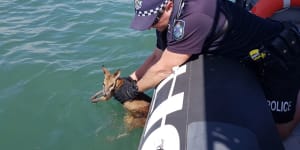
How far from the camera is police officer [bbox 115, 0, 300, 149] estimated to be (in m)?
3.04

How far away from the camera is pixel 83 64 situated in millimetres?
5910

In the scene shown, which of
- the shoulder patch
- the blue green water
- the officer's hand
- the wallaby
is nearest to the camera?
the shoulder patch

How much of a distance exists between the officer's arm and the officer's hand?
0.18 meters

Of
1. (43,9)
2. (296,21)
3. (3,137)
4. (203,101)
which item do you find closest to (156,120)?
(203,101)

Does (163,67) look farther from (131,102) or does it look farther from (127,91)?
(131,102)

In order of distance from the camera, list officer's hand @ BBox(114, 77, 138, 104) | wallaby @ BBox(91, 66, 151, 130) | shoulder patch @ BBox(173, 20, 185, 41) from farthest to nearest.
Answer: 1. wallaby @ BBox(91, 66, 151, 130)
2. officer's hand @ BBox(114, 77, 138, 104)
3. shoulder patch @ BBox(173, 20, 185, 41)

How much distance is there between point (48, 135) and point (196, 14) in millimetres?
2411

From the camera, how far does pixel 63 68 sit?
5793 mm

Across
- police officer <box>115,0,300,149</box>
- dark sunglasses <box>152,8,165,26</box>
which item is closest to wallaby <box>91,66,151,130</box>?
police officer <box>115,0,300,149</box>

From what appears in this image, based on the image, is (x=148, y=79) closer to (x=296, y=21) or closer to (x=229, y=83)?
(x=229, y=83)

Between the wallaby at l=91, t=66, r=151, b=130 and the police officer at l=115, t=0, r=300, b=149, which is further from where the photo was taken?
the wallaby at l=91, t=66, r=151, b=130

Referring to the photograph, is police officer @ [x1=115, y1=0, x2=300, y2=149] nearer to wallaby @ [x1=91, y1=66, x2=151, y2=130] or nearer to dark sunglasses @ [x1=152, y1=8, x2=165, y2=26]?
dark sunglasses @ [x1=152, y1=8, x2=165, y2=26]

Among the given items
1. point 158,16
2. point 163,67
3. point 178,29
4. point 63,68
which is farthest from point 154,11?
point 63,68

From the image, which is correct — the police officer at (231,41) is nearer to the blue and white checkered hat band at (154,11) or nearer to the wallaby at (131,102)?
the blue and white checkered hat band at (154,11)
